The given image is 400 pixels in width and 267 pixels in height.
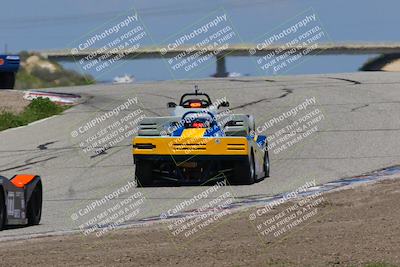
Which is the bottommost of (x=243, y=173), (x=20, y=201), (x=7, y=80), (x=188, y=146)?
(x=243, y=173)

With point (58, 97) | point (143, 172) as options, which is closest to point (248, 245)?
point (143, 172)

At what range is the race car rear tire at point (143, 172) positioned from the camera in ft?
60.0

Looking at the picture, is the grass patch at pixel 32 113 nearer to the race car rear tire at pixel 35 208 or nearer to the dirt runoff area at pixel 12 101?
the dirt runoff area at pixel 12 101

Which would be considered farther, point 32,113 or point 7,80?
point 7,80

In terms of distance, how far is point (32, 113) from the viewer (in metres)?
30.8

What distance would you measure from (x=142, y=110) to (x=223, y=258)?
2075 cm

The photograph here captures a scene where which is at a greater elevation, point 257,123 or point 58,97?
point 58,97

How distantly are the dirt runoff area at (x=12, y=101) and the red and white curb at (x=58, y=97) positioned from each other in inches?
11.6

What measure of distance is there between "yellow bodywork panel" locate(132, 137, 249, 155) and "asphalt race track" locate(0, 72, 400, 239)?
0.62 m

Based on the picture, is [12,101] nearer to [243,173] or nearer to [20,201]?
[243,173]

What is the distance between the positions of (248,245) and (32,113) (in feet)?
68.6

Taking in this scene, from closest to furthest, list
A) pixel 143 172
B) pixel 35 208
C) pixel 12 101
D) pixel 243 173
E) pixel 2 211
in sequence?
1. pixel 2 211
2. pixel 35 208
3. pixel 243 173
4. pixel 143 172
5. pixel 12 101

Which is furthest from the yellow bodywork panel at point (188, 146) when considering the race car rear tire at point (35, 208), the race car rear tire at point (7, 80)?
the race car rear tire at point (7, 80)

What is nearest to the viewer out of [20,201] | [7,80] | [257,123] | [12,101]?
[20,201]
